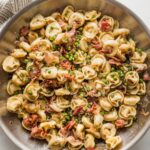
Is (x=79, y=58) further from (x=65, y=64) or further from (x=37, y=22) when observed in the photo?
(x=37, y=22)

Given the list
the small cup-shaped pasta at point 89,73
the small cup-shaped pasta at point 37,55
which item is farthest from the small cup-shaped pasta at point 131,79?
the small cup-shaped pasta at point 37,55

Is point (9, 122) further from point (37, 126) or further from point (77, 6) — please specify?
point (77, 6)

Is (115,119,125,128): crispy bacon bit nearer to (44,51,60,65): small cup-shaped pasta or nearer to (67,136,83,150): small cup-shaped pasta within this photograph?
(67,136,83,150): small cup-shaped pasta

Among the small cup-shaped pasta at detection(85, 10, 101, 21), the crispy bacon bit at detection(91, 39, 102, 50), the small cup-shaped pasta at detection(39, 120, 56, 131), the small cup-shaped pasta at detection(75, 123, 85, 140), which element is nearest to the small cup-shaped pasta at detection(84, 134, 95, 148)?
the small cup-shaped pasta at detection(75, 123, 85, 140)

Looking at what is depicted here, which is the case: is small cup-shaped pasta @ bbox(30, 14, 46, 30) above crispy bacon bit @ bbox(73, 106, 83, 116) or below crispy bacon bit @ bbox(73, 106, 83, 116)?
above

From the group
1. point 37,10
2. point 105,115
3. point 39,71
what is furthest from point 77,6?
point 105,115

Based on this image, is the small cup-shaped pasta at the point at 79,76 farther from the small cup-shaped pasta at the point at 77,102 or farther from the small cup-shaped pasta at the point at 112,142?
the small cup-shaped pasta at the point at 112,142
